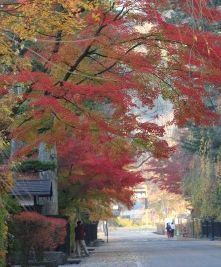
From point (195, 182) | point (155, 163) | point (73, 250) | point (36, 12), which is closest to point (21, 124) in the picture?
point (36, 12)

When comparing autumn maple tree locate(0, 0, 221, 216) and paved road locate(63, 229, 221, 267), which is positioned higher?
autumn maple tree locate(0, 0, 221, 216)

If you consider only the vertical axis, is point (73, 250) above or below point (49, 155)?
below

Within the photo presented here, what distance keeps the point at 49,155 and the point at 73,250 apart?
6.11 m

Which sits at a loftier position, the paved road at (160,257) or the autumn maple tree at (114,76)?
the autumn maple tree at (114,76)

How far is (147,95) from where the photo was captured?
57.7 ft

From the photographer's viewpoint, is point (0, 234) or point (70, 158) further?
point (70, 158)

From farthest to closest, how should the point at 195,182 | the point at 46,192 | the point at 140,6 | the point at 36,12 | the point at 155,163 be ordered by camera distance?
1. the point at 155,163
2. the point at 195,182
3. the point at 46,192
4. the point at 140,6
5. the point at 36,12

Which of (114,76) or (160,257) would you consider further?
(160,257)

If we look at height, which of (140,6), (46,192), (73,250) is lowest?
(73,250)

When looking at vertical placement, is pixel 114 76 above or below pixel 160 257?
above

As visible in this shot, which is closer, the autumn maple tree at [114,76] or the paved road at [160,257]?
the autumn maple tree at [114,76]

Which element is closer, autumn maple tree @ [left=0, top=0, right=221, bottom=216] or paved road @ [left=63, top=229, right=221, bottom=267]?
autumn maple tree @ [left=0, top=0, right=221, bottom=216]

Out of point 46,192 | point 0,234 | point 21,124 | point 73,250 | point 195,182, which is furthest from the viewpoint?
point 195,182

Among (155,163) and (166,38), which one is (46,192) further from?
(155,163)
